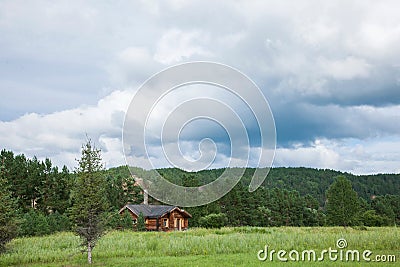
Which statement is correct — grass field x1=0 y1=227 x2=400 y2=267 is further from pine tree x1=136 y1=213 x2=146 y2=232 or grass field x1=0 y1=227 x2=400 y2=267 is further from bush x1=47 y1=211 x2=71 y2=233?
pine tree x1=136 y1=213 x2=146 y2=232

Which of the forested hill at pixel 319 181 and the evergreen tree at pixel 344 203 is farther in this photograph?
the forested hill at pixel 319 181

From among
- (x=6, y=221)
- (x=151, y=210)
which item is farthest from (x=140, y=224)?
(x=6, y=221)

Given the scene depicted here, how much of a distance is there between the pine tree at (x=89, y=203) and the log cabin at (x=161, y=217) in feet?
90.2

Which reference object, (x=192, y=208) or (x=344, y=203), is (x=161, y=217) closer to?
(x=192, y=208)

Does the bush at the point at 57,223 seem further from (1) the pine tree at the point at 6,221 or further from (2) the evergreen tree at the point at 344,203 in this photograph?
(2) the evergreen tree at the point at 344,203

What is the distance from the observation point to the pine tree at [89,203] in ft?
55.5

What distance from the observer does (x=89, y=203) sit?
16.9 m

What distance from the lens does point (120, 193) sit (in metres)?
59.8

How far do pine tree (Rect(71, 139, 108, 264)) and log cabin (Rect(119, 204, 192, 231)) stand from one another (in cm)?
2748

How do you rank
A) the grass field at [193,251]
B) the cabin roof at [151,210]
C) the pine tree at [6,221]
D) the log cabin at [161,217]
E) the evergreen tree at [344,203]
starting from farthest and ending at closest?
the evergreen tree at [344,203]
the cabin roof at [151,210]
the log cabin at [161,217]
the pine tree at [6,221]
the grass field at [193,251]

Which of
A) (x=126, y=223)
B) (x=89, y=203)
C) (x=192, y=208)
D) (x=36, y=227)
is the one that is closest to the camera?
(x=89, y=203)

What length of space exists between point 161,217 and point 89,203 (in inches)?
1119

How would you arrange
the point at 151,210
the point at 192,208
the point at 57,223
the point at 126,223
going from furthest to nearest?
the point at 192,208 < the point at 151,210 < the point at 126,223 < the point at 57,223

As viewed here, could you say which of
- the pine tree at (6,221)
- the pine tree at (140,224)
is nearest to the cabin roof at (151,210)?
the pine tree at (140,224)
